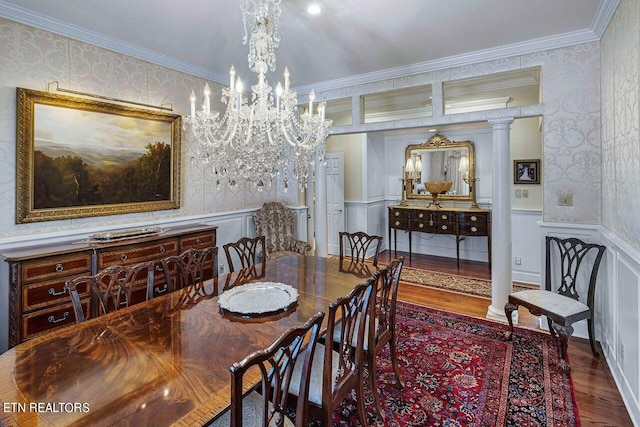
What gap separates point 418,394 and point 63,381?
6.35 ft

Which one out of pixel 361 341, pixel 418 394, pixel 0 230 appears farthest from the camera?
pixel 0 230

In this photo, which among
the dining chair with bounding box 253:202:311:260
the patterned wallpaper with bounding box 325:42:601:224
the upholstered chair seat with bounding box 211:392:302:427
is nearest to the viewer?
the upholstered chair seat with bounding box 211:392:302:427

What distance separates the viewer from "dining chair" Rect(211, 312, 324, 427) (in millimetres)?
871

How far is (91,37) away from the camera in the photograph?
2826 mm

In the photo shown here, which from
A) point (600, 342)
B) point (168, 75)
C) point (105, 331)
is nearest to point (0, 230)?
point (105, 331)

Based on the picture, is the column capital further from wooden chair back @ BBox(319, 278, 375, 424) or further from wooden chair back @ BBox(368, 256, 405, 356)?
wooden chair back @ BBox(319, 278, 375, 424)

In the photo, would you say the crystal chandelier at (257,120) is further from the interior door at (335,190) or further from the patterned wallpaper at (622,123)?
the interior door at (335,190)

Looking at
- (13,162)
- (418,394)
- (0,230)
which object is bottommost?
(418,394)

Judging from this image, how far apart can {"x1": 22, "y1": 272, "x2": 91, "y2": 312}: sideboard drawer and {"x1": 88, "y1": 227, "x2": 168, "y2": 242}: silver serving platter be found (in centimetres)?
44

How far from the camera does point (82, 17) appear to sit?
2566 millimetres

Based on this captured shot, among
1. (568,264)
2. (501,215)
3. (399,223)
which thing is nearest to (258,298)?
(501,215)

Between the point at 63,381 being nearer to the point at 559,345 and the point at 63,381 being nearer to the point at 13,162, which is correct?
the point at 13,162

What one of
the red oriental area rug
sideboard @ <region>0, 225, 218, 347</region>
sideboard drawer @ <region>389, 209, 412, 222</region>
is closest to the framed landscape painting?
sideboard @ <region>0, 225, 218, 347</region>

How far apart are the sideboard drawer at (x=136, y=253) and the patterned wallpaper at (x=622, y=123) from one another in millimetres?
3468
